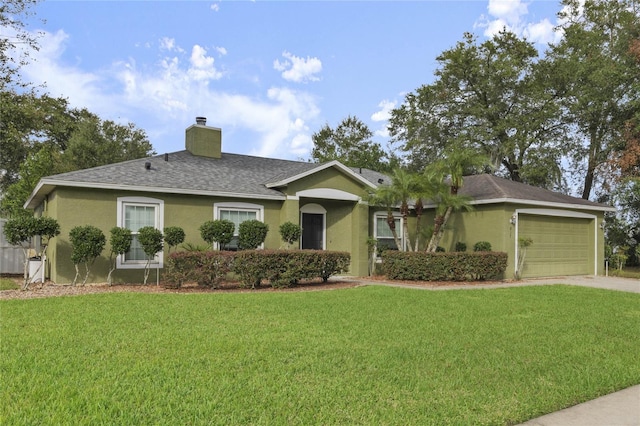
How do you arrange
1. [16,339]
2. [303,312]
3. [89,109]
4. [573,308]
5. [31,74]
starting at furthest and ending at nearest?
[89,109] → [31,74] → [573,308] → [303,312] → [16,339]

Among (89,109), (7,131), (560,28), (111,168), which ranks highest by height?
(560,28)

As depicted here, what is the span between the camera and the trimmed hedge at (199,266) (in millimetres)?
11188

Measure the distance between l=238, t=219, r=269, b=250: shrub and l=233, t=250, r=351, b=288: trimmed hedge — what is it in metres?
1.74

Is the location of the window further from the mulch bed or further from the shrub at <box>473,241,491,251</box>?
the mulch bed

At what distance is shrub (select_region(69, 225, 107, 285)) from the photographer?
1107cm

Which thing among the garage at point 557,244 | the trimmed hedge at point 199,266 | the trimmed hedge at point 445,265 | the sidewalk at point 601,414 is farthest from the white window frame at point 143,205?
the garage at point 557,244

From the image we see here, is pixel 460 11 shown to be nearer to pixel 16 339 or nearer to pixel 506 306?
pixel 506 306

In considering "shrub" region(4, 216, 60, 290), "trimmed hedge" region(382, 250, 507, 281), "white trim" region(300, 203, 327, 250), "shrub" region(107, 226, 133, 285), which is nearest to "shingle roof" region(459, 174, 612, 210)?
"trimmed hedge" region(382, 250, 507, 281)

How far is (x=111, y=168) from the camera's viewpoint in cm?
1326

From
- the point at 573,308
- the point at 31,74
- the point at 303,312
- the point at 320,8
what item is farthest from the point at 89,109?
the point at 573,308

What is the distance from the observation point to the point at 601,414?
3838 millimetres

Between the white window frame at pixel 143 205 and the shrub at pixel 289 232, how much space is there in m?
3.60

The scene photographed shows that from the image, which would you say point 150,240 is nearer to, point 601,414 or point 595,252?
point 601,414

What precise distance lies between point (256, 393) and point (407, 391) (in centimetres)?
138
